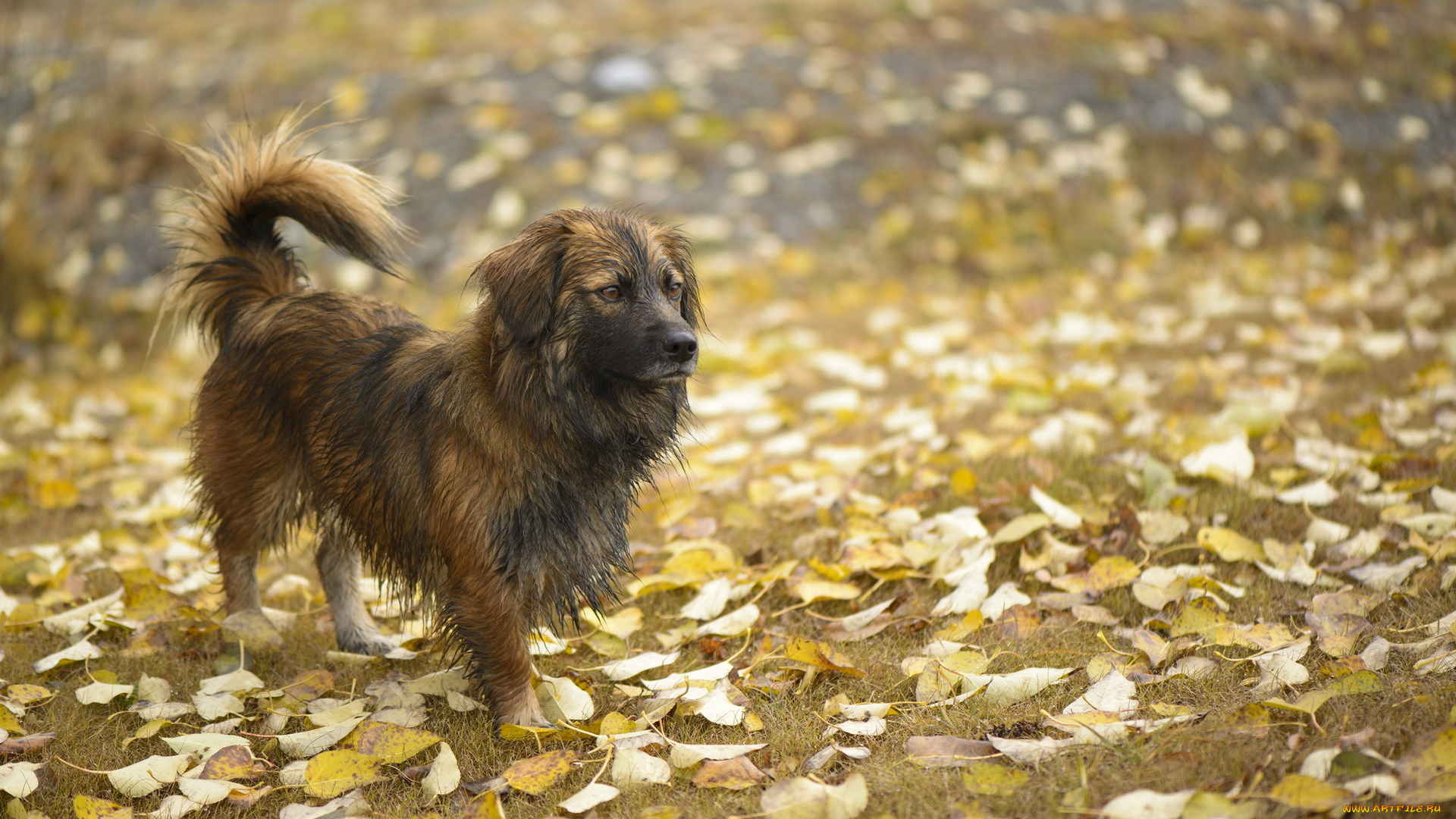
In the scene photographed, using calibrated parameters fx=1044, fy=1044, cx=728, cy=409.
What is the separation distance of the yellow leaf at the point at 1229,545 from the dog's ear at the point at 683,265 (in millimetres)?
1877

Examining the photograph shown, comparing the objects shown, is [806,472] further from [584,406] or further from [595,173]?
[595,173]

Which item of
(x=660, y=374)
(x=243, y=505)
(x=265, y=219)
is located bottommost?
(x=243, y=505)

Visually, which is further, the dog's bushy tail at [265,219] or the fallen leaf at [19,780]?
the dog's bushy tail at [265,219]

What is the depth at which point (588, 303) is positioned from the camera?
114 inches

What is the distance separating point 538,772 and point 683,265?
5.11ft

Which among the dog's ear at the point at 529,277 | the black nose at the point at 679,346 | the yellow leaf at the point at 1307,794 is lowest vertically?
the yellow leaf at the point at 1307,794

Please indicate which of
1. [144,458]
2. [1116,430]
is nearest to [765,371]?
[1116,430]

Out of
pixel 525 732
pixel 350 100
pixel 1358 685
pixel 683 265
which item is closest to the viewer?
pixel 1358 685

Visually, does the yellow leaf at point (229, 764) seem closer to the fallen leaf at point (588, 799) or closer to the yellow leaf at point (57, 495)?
the fallen leaf at point (588, 799)

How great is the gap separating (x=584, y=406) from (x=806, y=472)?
1928 millimetres

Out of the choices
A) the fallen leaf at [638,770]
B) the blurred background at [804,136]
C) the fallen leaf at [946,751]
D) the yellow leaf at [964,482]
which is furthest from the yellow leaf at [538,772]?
the blurred background at [804,136]

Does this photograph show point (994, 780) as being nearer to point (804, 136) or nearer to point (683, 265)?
point (683, 265)

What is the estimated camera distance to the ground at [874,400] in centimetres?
270

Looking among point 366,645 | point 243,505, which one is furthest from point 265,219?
point 366,645
